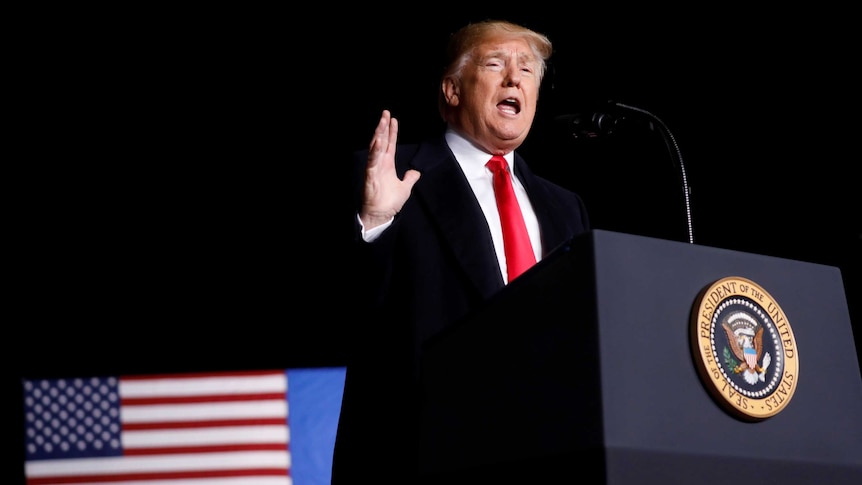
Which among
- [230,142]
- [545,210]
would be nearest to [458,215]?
[545,210]

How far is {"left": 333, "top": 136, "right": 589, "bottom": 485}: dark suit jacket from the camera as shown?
1684mm

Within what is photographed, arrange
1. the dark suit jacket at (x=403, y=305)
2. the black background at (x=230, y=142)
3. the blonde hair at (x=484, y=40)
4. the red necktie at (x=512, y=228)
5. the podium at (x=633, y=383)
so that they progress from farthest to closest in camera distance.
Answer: the black background at (x=230, y=142)
the blonde hair at (x=484, y=40)
the red necktie at (x=512, y=228)
the dark suit jacket at (x=403, y=305)
the podium at (x=633, y=383)

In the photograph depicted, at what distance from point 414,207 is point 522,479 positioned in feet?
2.49

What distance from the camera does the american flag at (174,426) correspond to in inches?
125

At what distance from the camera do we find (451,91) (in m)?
2.22

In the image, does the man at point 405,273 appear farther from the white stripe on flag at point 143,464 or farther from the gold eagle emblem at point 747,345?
the white stripe on flag at point 143,464

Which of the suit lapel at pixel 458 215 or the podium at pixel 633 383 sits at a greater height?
the suit lapel at pixel 458 215

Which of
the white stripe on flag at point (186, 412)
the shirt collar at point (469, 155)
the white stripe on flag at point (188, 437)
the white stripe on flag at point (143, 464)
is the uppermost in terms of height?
the shirt collar at point (469, 155)

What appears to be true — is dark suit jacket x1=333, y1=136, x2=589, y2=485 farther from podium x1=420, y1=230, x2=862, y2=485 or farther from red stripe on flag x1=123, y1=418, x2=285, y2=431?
red stripe on flag x1=123, y1=418, x2=285, y2=431

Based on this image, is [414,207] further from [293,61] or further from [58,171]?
[58,171]

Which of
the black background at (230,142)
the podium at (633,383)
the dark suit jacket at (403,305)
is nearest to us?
the podium at (633,383)

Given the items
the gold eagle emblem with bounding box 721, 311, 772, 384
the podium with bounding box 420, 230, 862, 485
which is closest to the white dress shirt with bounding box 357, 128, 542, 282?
the podium with bounding box 420, 230, 862, 485

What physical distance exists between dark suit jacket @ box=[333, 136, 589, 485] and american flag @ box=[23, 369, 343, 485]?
55.4 inches

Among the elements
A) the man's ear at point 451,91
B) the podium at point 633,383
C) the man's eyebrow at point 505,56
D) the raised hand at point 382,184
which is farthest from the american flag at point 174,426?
the podium at point 633,383
